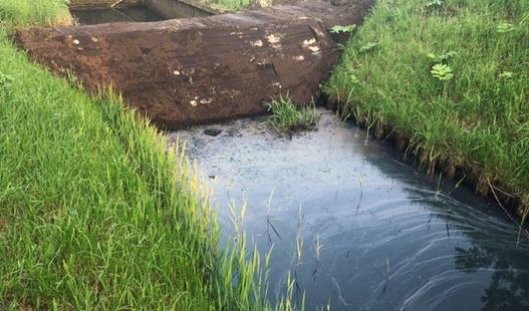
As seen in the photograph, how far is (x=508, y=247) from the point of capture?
15.5 feet

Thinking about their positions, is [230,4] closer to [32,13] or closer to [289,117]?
[32,13]

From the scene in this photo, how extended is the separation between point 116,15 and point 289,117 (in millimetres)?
11022

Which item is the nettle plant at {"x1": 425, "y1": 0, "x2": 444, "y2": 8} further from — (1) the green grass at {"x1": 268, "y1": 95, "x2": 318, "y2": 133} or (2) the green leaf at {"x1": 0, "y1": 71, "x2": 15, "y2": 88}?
(2) the green leaf at {"x1": 0, "y1": 71, "x2": 15, "y2": 88}

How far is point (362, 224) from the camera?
16.4 feet

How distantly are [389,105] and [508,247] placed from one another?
98.7 inches

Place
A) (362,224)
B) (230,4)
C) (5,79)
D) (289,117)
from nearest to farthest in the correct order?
(5,79), (362,224), (289,117), (230,4)

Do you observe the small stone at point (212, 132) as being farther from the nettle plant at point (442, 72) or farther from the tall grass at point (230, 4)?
the tall grass at point (230, 4)

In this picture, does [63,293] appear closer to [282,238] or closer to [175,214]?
[175,214]

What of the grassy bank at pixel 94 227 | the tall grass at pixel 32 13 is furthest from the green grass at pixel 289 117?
the tall grass at pixel 32 13

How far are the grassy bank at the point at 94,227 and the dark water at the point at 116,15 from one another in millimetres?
10927

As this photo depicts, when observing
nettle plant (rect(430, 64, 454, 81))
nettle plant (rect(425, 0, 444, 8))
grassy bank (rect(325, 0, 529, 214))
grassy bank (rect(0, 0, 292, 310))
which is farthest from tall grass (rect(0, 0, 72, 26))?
nettle plant (rect(425, 0, 444, 8))

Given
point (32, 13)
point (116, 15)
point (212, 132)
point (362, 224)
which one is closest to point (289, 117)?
point (212, 132)

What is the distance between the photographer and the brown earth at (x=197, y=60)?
6.37 meters

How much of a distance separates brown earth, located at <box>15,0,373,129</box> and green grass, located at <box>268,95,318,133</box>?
253mm
